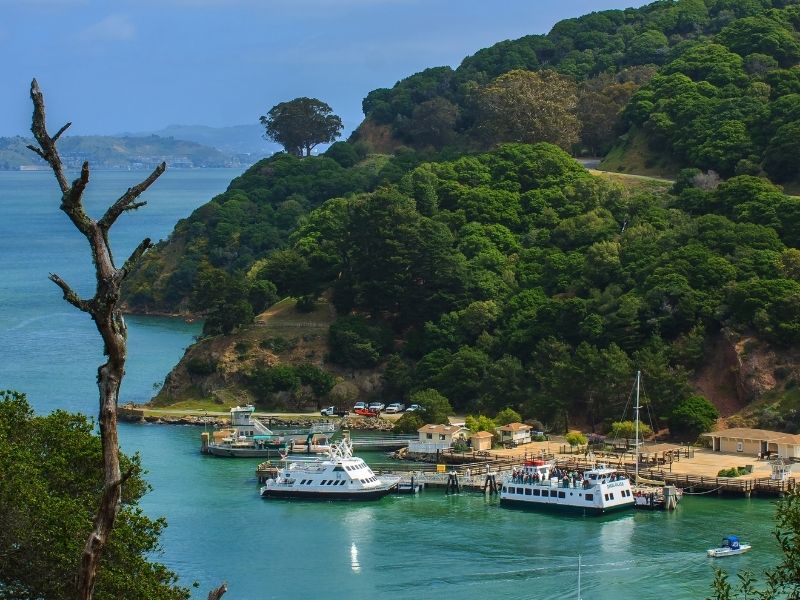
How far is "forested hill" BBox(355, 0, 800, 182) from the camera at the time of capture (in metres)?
89.1

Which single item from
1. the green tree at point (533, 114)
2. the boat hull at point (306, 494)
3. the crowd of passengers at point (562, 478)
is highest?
the green tree at point (533, 114)

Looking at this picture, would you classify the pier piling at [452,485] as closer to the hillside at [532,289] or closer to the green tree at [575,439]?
the green tree at [575,439]

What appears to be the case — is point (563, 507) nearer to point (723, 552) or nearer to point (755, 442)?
point (723, 552)

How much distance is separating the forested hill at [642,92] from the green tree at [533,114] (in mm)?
113

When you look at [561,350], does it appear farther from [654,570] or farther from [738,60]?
[738,60]

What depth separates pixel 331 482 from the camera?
57.9m

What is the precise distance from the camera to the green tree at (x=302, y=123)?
434 feet

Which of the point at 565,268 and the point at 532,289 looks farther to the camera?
the point at 565,268

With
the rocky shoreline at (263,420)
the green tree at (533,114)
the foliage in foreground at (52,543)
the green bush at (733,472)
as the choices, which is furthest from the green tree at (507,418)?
the foliage in foreground at (52,543)

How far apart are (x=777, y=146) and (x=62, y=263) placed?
8992 centimetres

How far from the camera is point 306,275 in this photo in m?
85.1

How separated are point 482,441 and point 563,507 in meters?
10.2

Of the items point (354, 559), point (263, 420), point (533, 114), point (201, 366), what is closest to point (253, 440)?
point (263, 420)

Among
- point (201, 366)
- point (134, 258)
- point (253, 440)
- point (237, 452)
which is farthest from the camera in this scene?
point (201, 366)
